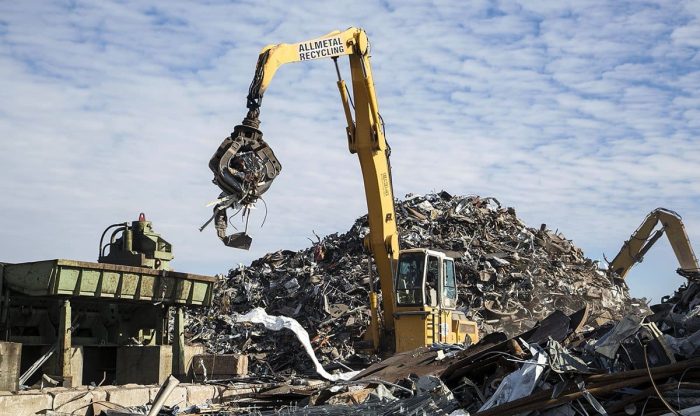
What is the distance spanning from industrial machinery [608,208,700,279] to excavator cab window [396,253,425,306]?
9.89 meters

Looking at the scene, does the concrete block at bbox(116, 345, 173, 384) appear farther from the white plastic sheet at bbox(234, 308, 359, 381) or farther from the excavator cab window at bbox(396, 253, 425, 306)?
the excavator cab window at bbox(396, 253, 425, 306)

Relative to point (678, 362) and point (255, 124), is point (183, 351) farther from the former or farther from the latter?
point (678, 362)

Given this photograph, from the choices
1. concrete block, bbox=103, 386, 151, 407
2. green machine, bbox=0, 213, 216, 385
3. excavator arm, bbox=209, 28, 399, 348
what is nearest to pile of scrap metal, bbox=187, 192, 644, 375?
excavator arm, bbox=209, 28, 399, 348

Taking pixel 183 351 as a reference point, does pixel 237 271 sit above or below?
above

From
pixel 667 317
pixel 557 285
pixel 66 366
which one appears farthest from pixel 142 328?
pixel 557 285

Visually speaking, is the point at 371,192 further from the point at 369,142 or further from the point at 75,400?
the point at 75,400

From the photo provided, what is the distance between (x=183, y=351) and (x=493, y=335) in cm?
552

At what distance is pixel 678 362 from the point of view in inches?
292

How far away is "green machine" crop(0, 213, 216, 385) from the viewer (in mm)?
11492

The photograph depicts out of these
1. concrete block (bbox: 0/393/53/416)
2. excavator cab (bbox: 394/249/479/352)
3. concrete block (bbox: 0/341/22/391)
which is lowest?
concrete block (bbox: 0/393/53/416)

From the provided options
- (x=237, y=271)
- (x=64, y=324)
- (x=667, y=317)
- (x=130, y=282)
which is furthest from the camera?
(x=237, y=271)

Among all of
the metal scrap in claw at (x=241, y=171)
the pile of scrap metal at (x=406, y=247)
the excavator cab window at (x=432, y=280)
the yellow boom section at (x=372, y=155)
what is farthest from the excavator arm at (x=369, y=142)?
the pile of scrap metal at (x=406, y=247)

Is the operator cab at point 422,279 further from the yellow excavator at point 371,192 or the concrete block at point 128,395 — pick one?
the concrete block at point 128,395

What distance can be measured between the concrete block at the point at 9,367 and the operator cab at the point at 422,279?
21.7 ft
